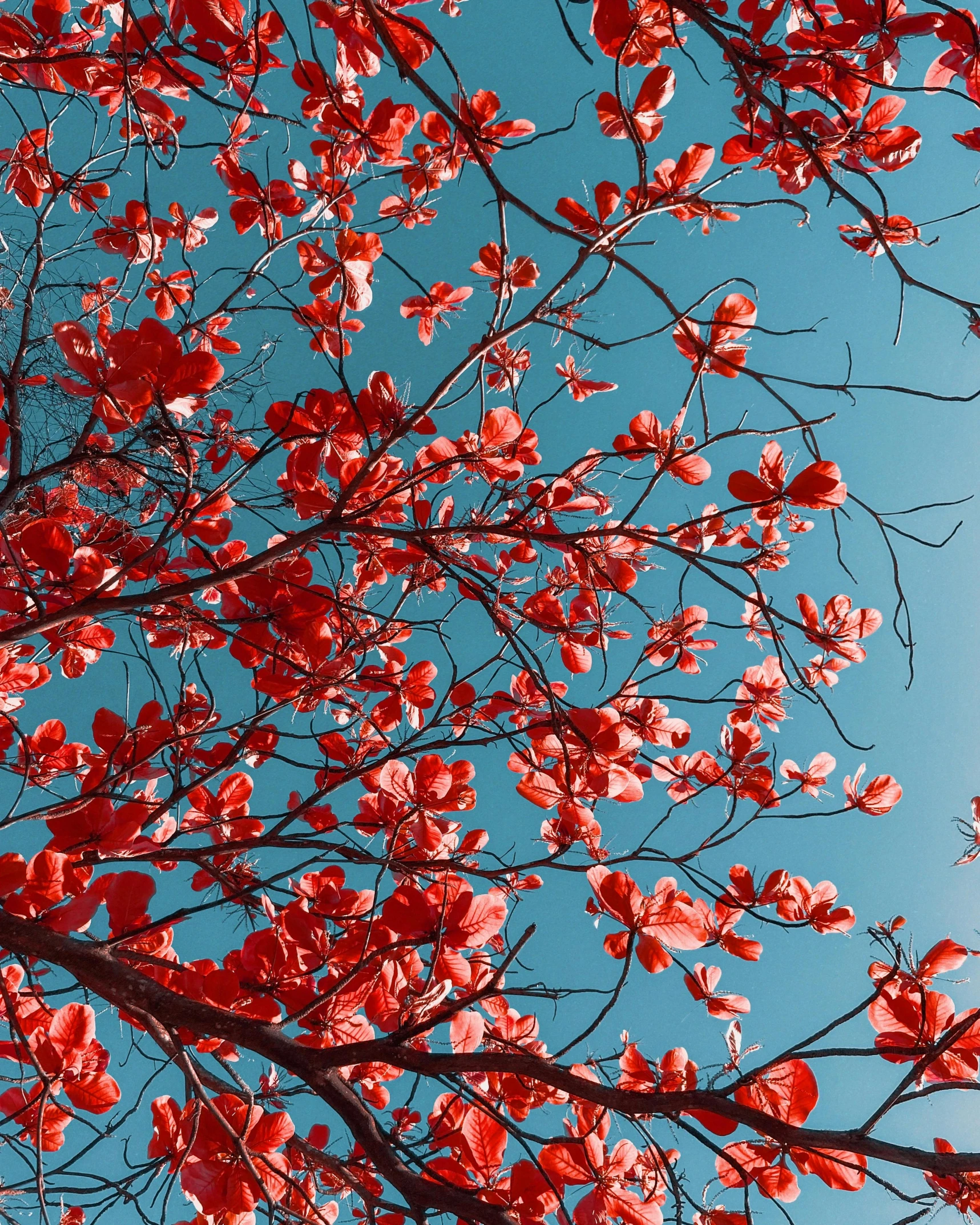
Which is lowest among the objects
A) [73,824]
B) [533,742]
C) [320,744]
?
[73,824]

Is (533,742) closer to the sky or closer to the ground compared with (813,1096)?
closer to the sky

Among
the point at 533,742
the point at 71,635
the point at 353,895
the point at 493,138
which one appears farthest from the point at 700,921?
the point at 493,138

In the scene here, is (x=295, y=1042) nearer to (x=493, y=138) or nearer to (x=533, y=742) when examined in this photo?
(x=533, y=742)

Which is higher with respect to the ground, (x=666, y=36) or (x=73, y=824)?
(x=666, y=36)

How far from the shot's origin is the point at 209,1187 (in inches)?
47.8

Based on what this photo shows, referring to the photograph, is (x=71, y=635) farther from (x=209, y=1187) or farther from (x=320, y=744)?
(x=209, y=1187)

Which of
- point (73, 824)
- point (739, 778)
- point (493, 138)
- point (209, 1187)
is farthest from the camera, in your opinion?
point (739, 778)

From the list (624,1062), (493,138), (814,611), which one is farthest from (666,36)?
(624,1062)

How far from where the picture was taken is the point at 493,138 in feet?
6.22

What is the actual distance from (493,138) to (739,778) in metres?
1.98

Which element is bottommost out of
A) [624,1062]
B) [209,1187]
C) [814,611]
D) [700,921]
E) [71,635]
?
[209,1187]

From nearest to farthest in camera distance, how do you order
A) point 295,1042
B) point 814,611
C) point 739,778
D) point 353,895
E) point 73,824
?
1. point 295,1042
2. point 73,824
3. point 353,895
4. point 814,611
5. point 739,778

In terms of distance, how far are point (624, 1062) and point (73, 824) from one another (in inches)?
51.4

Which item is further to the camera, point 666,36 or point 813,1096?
point 666,36
